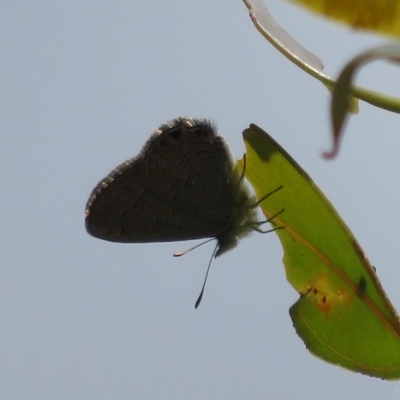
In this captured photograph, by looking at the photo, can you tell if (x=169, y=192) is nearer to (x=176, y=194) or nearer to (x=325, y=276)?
(x=176, y=194)

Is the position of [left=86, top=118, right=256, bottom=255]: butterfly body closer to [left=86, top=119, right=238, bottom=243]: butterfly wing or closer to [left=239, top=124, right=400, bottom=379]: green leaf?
[left=86, top=119, right=238, bottom=243]: butterfly wing

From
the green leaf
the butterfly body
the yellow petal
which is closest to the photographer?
the yellow petal

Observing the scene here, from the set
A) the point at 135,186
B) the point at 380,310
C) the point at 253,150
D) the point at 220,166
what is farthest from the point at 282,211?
the point at 135,186

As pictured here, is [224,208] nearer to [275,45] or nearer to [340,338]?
[340,338]

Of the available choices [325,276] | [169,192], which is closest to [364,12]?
[325,276]

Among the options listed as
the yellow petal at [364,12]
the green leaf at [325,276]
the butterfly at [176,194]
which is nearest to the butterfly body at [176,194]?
the butterfly at [176,194]

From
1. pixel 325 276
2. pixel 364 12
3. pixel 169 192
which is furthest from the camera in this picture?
pixel 169 192

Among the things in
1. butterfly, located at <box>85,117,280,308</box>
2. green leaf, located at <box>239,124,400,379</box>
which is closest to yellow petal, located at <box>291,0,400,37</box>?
green leaf, located at <box>239,124,400,379</box>
